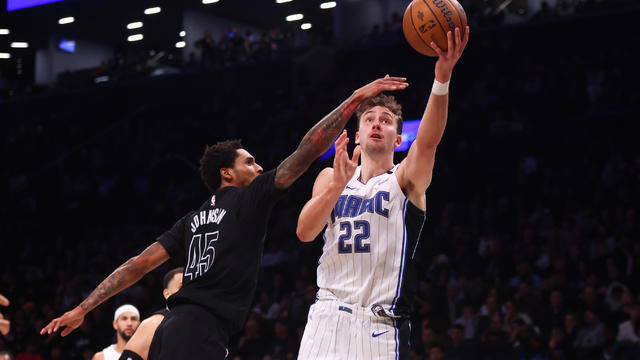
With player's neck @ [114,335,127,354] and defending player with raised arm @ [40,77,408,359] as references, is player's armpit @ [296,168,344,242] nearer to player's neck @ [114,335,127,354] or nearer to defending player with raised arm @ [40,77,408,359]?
defending player with raised arm @ [40,77,408,359]

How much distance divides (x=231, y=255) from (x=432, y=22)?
5.68 feet

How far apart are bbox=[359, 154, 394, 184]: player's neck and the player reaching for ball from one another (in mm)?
104

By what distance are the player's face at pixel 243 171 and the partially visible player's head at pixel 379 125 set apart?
2.13 feet

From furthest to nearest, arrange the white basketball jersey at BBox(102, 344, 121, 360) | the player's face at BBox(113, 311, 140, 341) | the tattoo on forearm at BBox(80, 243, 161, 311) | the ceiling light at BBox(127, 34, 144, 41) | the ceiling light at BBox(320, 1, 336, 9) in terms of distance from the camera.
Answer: the ceiling light at BBox(127, 34, 144, 41), the ceiling light at BBox(320, 1, 336, 9), the player's face at BBox(113, 311, 140, 341), the white basketball jersey at BBox(102, 344, 121, 360), the tattoo on forearm at BBox(80, 243, 161, 311)

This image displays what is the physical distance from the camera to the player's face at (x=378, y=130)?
426 centimetres

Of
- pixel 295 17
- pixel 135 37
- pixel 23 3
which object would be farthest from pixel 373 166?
pixel 135 37

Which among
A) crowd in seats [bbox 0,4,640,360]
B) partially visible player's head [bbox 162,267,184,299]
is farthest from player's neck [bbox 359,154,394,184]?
crowd in seats [bbox 0,4,640,360]

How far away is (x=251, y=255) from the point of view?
4008mm

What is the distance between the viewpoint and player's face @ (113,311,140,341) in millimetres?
6992

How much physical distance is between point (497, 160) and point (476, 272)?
3851 millimetres

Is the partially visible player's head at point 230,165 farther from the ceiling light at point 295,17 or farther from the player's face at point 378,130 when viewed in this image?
the ceiling light at point 295,17

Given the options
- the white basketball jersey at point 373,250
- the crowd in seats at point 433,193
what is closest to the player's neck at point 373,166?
the white basketball jersey at point 373,250

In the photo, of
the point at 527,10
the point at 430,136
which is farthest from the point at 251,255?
the point at 527,10

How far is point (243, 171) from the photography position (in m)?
4.31
